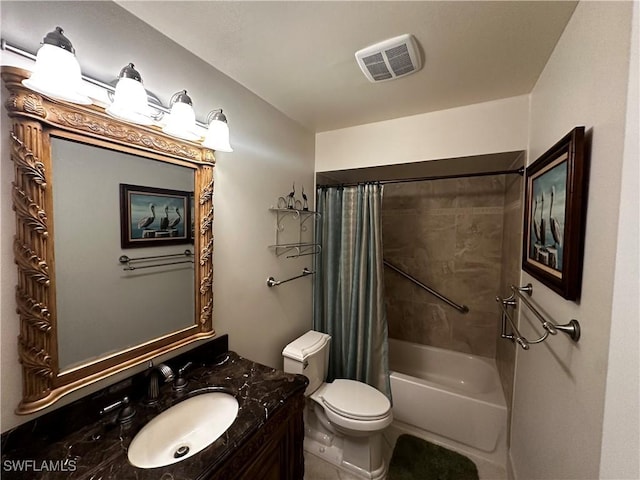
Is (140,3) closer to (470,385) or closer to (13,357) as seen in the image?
(13,357)

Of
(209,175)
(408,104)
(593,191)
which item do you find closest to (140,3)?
(209,175)

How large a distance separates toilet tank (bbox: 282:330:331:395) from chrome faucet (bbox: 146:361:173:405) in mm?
826

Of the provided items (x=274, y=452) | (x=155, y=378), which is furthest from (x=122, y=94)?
(x=274, y=452)

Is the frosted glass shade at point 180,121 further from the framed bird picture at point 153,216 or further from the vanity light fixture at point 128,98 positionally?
the framed bird picture at point 153,216

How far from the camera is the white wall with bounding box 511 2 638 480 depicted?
0.67 m

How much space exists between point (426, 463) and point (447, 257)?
5.66ft

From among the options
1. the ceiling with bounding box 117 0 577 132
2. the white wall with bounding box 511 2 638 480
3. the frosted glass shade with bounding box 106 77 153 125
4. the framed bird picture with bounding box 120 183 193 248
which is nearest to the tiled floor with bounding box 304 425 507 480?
the white wall with bounding box 511 2 638 480

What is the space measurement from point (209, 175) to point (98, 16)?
66 centimetres

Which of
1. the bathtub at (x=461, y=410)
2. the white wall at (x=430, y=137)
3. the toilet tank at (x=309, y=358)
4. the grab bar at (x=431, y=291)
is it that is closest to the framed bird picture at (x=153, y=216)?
the toilet tank at (x=309, y=358)

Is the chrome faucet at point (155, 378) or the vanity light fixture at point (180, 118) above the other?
the vanity light fixture at point (180, 118)

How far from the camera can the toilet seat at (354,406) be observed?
1550 mm

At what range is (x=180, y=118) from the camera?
1078mm

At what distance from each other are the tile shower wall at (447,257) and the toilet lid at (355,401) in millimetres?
1176

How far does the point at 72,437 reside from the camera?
2.75 ft
